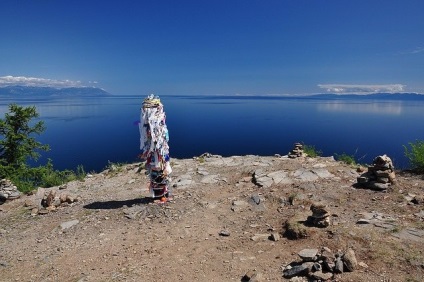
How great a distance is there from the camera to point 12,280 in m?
8.33

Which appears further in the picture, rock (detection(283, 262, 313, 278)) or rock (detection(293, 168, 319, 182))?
rock (detection(293, 168, 319, 182))

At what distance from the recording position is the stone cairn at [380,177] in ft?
38.6

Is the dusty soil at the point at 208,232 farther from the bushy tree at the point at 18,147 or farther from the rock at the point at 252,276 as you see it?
the bushy tree at the point at 18,147

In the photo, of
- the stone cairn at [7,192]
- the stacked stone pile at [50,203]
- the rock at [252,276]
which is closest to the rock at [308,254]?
the rock at [252,276]

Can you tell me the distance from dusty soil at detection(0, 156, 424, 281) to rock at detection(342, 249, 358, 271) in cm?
13

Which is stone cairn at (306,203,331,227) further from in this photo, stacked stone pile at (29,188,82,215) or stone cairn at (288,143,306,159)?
stacked stone pile at (29,188,82,215)

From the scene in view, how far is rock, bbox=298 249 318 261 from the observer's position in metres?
7.34

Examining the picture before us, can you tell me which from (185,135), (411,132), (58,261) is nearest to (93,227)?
(58,261)

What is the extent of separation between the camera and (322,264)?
7055 mm

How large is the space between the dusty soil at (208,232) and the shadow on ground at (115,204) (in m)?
0.04

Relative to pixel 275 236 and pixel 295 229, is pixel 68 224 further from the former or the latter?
pixel 295 229

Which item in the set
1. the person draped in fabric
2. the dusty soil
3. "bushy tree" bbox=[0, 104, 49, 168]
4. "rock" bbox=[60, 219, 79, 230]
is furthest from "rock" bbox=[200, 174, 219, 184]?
"bushy tree" bbox=[0, 104, 49, 168]

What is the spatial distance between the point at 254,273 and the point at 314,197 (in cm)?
510

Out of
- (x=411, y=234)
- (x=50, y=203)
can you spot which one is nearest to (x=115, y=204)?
(x=50, y=203)
